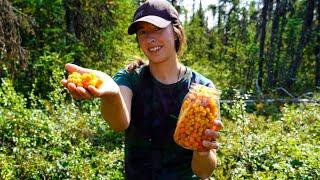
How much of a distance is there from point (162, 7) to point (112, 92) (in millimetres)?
624

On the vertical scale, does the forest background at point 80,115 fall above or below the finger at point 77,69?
below

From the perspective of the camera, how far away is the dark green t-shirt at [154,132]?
2197mm

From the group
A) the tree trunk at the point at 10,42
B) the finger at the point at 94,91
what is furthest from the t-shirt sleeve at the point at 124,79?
the tree trunk at the point at 10,42

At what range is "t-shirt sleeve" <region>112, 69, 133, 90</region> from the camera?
2.15 m

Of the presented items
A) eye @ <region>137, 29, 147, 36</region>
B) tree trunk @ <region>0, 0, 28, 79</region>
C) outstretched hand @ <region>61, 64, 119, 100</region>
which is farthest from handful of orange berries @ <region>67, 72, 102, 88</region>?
tree trunk @ <region>0, 0, 28, 79</region>

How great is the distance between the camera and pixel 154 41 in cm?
213

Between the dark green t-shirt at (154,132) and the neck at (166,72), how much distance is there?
37 mm

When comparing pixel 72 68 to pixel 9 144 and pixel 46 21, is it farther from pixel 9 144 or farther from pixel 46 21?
pixel 46 21

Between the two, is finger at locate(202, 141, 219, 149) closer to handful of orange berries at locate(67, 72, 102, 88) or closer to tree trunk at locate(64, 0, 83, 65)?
handful of orange berries at locate(67, 72, 102, 88)


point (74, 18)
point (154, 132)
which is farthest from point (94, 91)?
point (74, 18)

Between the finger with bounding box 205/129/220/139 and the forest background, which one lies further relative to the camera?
the forest background

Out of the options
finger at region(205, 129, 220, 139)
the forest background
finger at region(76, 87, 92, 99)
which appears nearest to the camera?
finger at region(76, 87, 92, 99)

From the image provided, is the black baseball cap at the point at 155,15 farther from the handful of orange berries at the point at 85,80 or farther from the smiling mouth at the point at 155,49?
the handful of orange berries at the point at 85,80

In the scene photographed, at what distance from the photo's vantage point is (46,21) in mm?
11859
